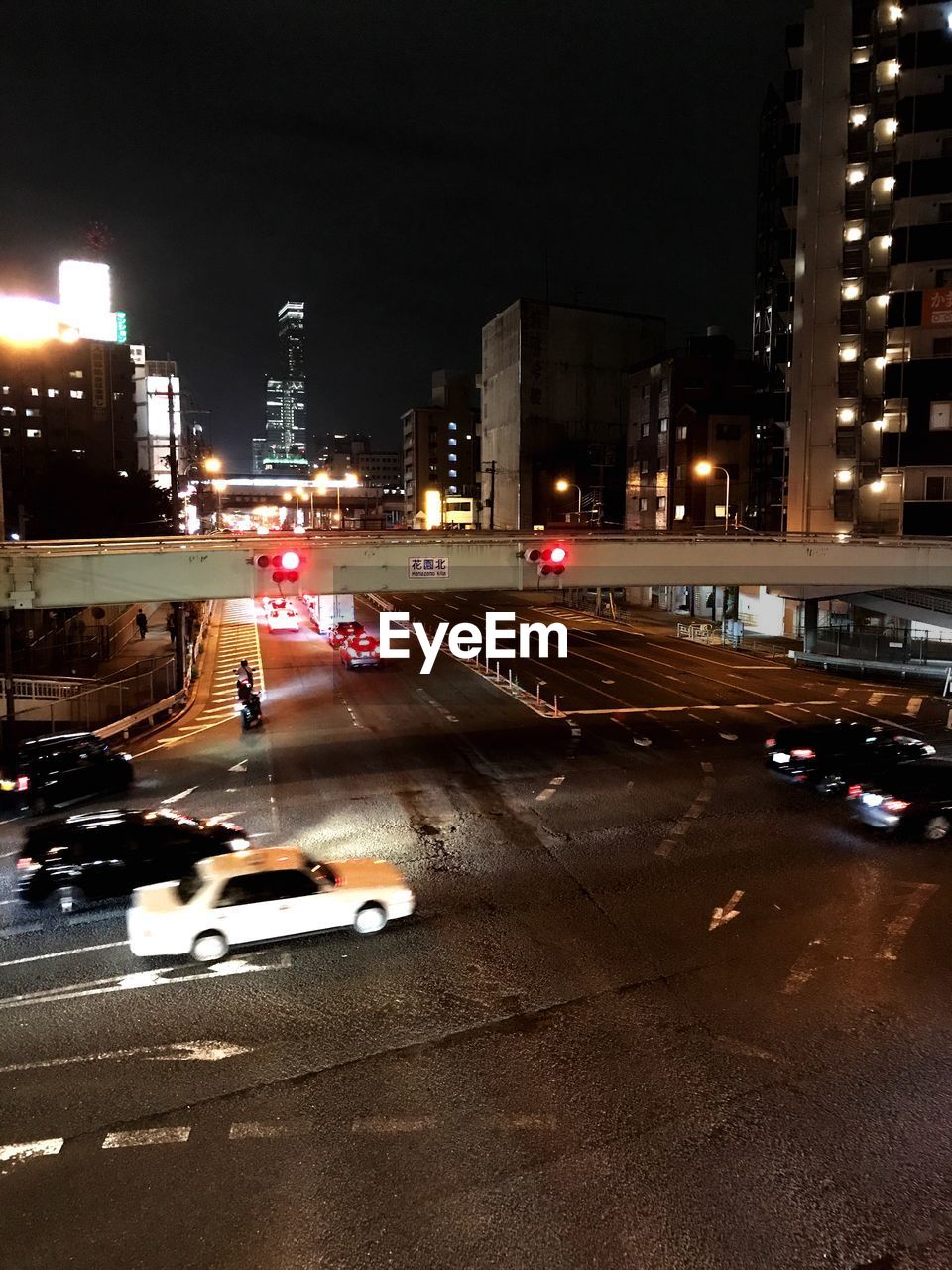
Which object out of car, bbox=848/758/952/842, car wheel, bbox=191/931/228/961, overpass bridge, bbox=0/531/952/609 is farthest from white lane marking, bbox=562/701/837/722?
car wheel, bbox=191/931/228/961

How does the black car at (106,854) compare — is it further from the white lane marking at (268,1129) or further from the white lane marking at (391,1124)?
the white lane marking at (391,1124)

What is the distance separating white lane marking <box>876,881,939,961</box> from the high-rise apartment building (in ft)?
129

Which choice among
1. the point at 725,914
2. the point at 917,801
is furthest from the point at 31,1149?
the point at 917,801

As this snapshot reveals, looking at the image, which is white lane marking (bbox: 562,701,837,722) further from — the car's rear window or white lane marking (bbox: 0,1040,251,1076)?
white lane marking (bbox: 0,1040,251,1076)

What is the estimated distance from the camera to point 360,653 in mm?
41188

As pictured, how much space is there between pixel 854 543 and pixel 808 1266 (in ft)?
85.0

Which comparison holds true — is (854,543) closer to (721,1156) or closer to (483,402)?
(721,1156)

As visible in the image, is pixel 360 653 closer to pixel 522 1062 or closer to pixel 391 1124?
pixel 522 1062

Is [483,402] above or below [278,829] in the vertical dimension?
above

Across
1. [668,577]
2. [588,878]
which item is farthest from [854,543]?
[588,878]

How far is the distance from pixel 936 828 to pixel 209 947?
14.7 meters

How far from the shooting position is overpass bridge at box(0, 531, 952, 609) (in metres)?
22.5

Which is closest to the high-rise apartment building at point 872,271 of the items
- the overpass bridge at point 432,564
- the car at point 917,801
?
the overpass bridge at point 432,564

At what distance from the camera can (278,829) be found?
18234mm
